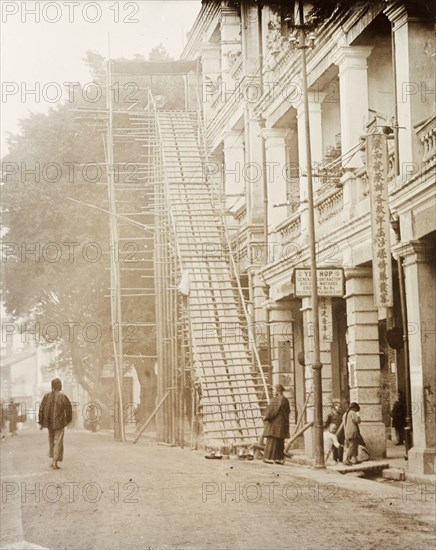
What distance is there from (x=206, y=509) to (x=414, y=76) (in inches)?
316

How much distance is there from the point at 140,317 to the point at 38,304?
18.1ft

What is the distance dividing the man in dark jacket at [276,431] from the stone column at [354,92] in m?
4.51

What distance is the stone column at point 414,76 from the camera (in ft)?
52.8

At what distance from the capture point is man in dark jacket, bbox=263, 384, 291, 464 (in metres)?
18.4

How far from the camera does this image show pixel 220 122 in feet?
94.8

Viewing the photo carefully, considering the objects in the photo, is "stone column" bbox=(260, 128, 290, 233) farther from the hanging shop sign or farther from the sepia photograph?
the hanging shop sign

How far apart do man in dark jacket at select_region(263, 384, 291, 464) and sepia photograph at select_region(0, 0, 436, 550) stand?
42 millimetres

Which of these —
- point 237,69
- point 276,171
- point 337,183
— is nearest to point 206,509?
point 337,183

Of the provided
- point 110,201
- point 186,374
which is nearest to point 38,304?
point 110,201

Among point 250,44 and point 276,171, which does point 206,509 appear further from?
point 250,44

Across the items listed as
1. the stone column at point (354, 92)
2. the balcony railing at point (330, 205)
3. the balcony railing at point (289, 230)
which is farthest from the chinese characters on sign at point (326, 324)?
the balcony railing at point (289, 230)

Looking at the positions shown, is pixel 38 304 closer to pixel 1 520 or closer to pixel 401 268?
pixel 401 268

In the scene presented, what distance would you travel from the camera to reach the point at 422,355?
1553 cm

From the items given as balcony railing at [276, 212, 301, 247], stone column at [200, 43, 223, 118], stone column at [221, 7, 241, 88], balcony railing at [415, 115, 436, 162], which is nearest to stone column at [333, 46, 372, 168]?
balcony railing at [415, 115, 436, 162]
